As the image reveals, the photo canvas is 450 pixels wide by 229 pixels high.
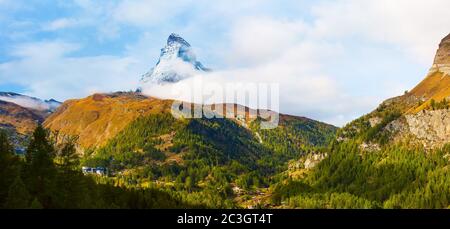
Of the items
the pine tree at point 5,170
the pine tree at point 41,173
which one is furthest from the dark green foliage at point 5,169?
the pine tree at point 41,173

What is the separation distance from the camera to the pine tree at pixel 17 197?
94750 mm

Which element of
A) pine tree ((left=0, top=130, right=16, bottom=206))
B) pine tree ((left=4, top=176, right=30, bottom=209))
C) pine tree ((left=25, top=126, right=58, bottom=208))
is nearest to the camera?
pine tree ((left=4, top=176, right=30, bottom=209))

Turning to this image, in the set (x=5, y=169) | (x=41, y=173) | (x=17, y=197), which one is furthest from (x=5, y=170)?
(x=17, y=197)

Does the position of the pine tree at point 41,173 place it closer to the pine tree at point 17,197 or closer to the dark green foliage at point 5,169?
the dark green foliage at point 5,169

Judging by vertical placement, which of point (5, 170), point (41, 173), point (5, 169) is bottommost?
point (41, 173)

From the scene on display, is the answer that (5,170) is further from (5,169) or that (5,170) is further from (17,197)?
(17,197)

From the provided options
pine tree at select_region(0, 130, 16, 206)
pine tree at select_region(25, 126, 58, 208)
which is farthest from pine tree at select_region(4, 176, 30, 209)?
pine tree at select_region(25, 126, 58, 208)

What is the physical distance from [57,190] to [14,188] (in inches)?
890

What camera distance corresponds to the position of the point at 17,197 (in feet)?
313

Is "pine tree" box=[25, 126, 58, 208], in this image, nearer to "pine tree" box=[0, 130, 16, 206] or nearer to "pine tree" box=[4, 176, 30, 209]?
"pine tree" box=[0, 130, 16, 206]

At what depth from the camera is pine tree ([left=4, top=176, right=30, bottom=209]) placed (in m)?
94.8
